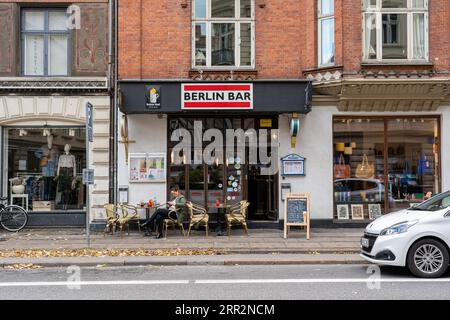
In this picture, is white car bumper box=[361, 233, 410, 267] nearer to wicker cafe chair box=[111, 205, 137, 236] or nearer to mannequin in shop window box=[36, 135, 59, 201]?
wicker cafe chair box=[111, 205, 137, 236]

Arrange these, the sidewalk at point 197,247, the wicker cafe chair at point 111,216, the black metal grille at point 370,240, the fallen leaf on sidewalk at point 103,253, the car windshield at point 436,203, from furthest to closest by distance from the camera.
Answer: the wicker cafe chair at point 111,216
the fallen leaf on sidewalk at point 103,253
the sidewalk at point 197,247
the car windshield at point 436,203
the black metal grille at point 370,240

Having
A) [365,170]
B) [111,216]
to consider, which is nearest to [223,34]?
[365,170]

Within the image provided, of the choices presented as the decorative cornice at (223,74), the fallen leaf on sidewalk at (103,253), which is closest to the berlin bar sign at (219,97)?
the decorative cornice at (223,74)

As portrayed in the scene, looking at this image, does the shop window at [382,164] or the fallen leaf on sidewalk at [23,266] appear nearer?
the fallen leaf on sidewalk at [23,266]

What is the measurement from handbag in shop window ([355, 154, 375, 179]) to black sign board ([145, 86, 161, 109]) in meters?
6.13

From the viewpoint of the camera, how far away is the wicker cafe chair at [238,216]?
45.3 feet

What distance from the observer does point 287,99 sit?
46.8ft

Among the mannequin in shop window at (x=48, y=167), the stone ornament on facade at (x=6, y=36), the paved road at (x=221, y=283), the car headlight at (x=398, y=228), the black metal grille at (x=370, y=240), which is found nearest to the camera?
the paved road at (x=221, y=283)

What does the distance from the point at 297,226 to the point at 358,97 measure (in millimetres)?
3999

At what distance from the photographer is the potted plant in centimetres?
1552

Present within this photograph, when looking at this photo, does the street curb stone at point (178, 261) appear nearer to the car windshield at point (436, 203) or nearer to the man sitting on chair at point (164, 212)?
the car windshield at point (436, 203)

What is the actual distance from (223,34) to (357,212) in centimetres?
654

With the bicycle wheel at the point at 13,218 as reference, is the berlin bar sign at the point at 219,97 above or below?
above


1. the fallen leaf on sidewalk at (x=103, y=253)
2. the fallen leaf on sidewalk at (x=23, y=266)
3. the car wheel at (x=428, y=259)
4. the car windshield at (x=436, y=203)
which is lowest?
the fallen leaf on sidewalk at (x=23, y=266)
